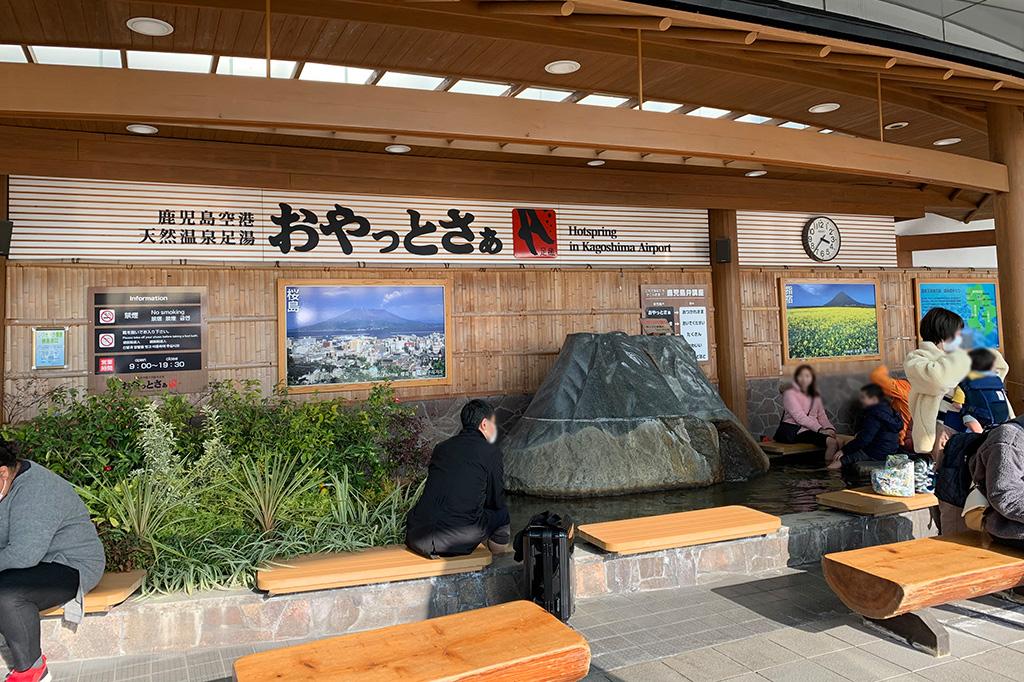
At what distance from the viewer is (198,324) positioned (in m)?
8.63

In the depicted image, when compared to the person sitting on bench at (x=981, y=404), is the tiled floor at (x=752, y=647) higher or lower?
lower

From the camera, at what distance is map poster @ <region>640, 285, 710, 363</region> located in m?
11.0

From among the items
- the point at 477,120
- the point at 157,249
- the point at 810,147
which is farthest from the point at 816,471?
the point at 157,249

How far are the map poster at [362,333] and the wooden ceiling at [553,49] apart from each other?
6.15ft

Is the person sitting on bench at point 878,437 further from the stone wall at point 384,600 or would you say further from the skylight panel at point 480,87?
the skylight panel at point 480,87

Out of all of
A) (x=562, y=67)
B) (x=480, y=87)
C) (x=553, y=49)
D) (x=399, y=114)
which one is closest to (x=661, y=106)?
(x=562, y=67)

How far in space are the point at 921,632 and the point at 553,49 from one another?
16.9 ft

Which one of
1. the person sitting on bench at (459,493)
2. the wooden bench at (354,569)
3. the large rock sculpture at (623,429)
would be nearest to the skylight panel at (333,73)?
the large rock sculpture at (623,429)

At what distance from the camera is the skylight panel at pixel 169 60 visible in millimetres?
6754

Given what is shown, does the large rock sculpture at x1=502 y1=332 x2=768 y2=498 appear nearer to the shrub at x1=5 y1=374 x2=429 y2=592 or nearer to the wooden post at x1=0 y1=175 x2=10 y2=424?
the shrub at x1=5 y1=374 x2=429 y2=592

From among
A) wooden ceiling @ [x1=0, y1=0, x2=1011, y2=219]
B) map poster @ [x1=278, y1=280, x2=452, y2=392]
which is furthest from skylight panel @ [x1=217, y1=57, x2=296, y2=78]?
map poster @ [x1=278, y1=280, x2=452, y2=392]

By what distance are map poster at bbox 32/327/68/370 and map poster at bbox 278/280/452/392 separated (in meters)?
2.21

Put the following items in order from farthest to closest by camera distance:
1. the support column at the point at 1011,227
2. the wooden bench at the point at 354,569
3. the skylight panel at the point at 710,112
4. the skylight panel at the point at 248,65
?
the skylight panel at the point at 710,112, the support column at the point at 1011,227, the skylight panel at the point at 248,65, the wooden bench at the point at 354,569

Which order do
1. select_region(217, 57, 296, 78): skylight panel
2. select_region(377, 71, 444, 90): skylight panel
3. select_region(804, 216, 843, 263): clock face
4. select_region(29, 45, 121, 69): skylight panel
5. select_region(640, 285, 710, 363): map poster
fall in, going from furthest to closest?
select_region(804, 216, 843, 263): clock face < select_region(640, 285, 710, 363): map poster < select_region(377, 71, 444, 90): skylight panel < select_region(217, 57, 296, 78): skylight panel < select_region(29, 45, 121, 69): skylight panel
